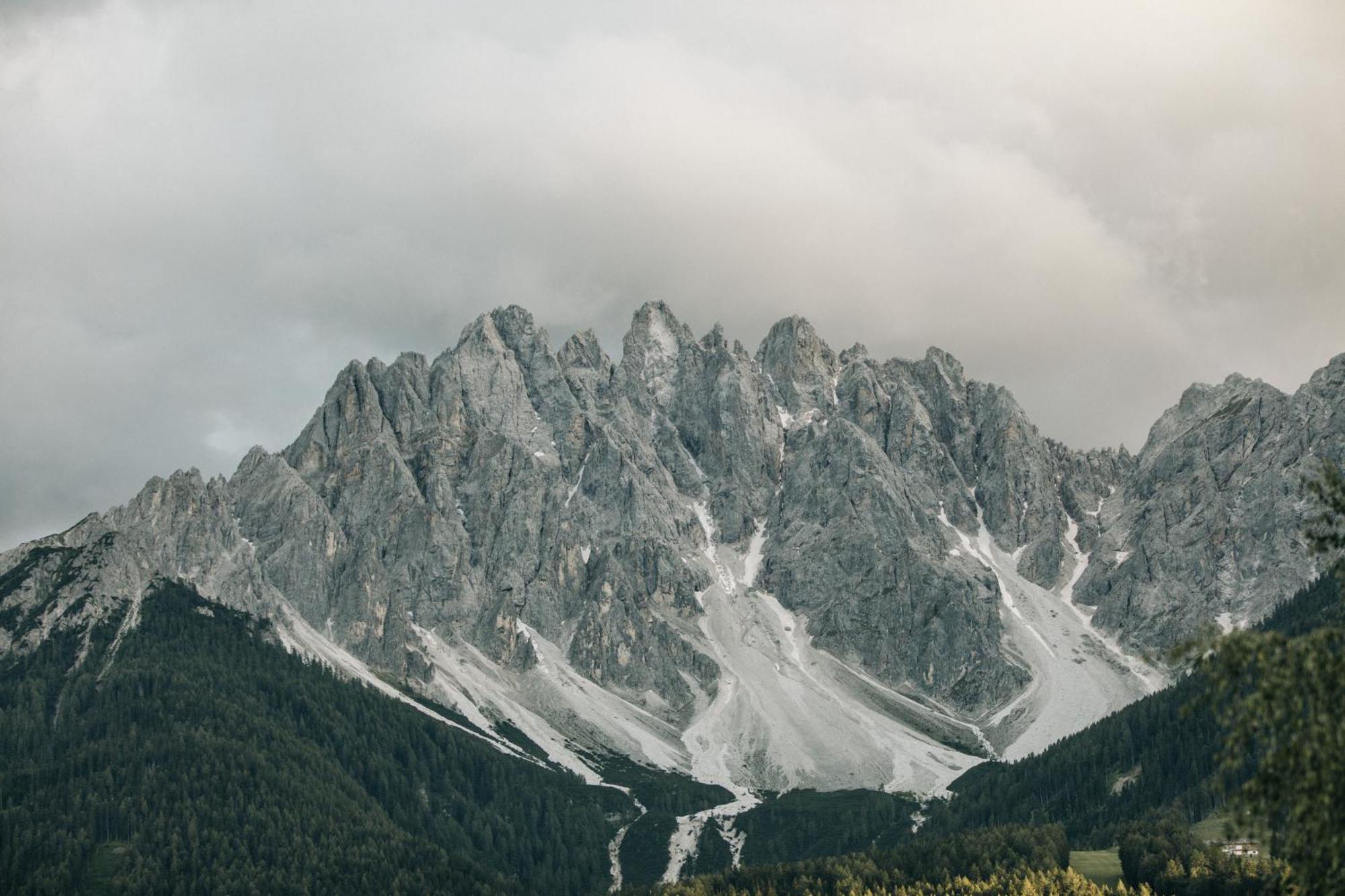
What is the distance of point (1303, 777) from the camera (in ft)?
104

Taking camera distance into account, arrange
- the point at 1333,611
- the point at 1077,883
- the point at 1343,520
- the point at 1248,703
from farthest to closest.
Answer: the point at 1077,883 → the point at 1333,611 → the point at 1343,520 → the point at 1248,703

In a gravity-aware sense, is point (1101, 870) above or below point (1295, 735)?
below

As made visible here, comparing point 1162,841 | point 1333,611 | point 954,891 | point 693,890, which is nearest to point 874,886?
point 954,891

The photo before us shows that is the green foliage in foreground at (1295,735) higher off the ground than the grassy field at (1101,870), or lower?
higher

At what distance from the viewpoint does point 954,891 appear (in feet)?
576

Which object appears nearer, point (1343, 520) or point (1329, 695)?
point (1329, 695)

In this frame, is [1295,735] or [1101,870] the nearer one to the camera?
[1295,735]

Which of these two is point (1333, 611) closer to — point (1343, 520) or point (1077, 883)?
point (1343, 520)

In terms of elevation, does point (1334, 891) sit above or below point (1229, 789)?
below

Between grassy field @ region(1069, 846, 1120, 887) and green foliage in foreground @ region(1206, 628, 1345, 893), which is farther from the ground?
Answer: green foliage in foreground @ region(1206, 628, 1345, 893)

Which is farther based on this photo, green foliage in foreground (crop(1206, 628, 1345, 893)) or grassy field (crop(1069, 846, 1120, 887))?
grassy field (crop(1069, 846, 1120, 887))

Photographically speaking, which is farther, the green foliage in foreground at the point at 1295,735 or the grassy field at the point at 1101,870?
the grassy field at the point at 1101,870

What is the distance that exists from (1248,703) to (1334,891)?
587 centimetres

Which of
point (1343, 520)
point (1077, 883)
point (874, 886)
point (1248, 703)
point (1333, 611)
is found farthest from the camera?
point (874, 886)
